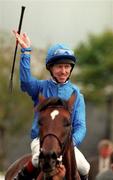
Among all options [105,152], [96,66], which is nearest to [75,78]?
[96,66]

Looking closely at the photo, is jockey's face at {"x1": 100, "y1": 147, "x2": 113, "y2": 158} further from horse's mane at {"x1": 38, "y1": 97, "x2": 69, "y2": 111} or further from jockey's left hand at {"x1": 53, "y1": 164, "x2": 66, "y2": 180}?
horse's mane at {"x1": 38, "y1": 97, "x2": 69, "y2": 111}

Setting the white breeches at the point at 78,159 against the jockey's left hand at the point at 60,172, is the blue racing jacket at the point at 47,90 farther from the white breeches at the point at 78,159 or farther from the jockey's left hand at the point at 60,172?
the jockey's left hand at the point at 60,172

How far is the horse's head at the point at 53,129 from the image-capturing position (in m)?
9.09

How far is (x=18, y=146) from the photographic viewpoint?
54375 millimetres

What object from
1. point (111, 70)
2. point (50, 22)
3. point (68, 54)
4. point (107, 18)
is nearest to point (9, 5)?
point (50, 22)

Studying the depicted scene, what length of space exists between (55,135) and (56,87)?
4.41 feet

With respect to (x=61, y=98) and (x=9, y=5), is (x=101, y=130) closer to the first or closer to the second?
(x=9, y=5)

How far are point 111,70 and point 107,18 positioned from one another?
41.7 feet

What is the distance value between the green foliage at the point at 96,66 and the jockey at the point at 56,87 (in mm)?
42482

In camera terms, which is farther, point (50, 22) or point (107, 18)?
point (107, 18)

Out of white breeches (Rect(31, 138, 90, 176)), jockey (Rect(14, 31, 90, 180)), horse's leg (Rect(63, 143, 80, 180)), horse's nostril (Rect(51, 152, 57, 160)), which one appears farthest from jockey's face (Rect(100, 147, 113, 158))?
horse's nostril (Rect(51, 152, 57, 160))

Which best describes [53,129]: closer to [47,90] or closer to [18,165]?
[47,90]

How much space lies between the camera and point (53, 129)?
30.4ft

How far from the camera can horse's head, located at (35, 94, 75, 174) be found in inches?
358
